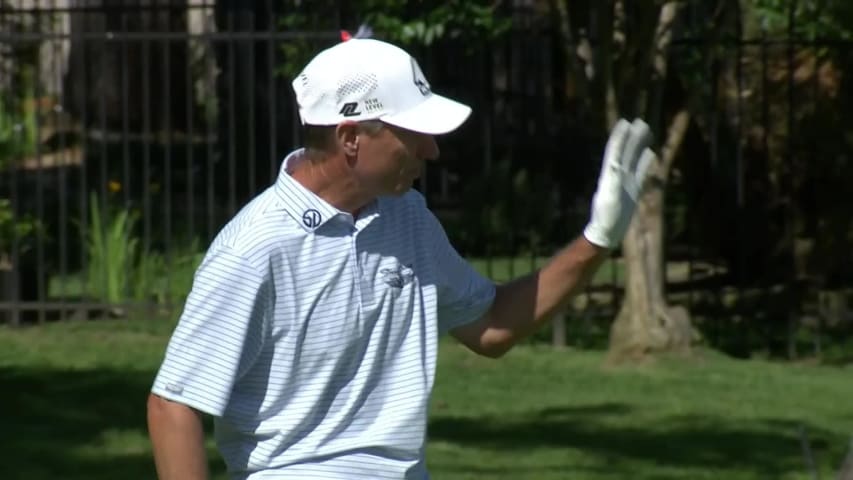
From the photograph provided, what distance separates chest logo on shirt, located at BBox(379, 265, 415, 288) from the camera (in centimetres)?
322

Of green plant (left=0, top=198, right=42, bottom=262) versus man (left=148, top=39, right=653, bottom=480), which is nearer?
man (left=148, top=39, right=653, bottom=480)

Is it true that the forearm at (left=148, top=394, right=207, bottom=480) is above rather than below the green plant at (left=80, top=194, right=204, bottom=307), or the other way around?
above

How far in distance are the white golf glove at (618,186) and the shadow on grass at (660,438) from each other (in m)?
4.08

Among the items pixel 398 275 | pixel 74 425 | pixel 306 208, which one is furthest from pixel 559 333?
pixel 306 208

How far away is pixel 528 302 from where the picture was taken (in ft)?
11.9

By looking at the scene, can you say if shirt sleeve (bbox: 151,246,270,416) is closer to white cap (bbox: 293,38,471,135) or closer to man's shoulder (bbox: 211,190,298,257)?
man's shoulder (bbox: 211,190,298,257)

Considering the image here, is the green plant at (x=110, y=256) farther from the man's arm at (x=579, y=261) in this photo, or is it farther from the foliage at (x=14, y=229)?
the man's arm at (x=579, y=261)

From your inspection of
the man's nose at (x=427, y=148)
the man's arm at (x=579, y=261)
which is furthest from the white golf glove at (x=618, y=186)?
the man's nose at (x=427, y=148)

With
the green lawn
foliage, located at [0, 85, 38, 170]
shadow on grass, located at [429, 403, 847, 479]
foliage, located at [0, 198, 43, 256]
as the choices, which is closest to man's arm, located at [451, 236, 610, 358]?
the green lawn

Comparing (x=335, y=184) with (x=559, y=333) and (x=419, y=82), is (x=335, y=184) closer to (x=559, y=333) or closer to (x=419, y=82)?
(x=419, y=82)

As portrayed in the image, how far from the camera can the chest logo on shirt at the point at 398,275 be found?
3225 millimetres

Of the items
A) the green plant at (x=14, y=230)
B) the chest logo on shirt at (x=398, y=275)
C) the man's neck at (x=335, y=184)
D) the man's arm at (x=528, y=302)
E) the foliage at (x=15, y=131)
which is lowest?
the green plant at (x=14, y=230)

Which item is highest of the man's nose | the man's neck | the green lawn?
the man's nose

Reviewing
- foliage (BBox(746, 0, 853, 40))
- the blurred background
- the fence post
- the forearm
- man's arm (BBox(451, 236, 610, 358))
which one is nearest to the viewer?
the forearm
